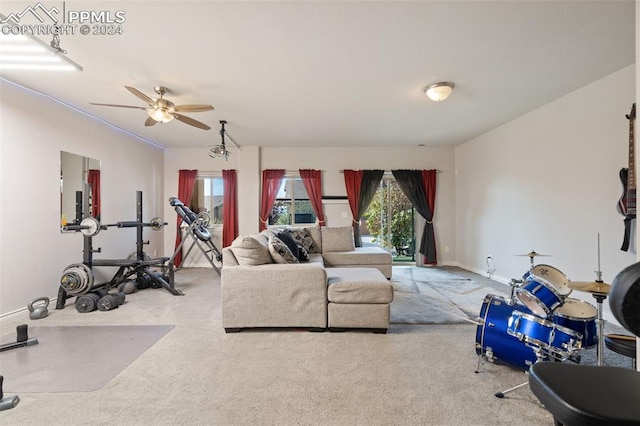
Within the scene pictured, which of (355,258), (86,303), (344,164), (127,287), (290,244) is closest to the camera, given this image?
(86,303)

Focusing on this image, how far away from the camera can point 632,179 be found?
2.56 m

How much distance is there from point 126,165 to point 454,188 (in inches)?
256

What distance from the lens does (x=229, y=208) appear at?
5.98 meters

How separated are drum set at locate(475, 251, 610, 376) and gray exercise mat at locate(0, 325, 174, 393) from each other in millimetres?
2747

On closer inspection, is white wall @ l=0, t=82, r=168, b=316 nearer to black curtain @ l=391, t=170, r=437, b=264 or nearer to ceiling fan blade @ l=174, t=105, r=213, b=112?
ceiling fan blade @ l=174, t=105, r=213, b=112

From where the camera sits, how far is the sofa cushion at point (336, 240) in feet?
16.4

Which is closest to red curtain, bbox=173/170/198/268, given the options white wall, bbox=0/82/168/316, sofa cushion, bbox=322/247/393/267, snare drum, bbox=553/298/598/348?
white wall, bbox=0/82/168/316

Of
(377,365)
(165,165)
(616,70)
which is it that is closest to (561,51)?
(616,70)

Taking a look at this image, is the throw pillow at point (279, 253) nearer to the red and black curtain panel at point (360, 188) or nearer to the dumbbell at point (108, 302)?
the dumbbell at point (108, 302)

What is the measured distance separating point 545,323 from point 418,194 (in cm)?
453

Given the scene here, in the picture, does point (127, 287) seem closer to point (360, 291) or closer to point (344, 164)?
point (360, 291)

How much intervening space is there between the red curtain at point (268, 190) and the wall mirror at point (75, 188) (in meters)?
2.84

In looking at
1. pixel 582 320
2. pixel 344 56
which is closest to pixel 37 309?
pixel 344 56

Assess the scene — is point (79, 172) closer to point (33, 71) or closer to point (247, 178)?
point (33, 71)
